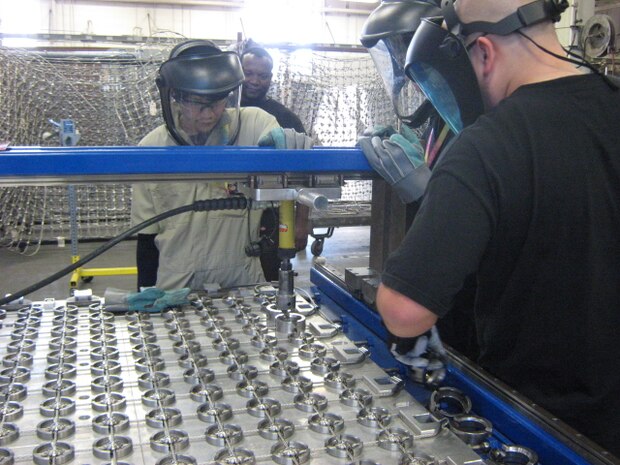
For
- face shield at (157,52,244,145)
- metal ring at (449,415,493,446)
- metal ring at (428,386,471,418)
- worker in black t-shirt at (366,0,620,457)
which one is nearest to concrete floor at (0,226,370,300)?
face shield at (157,52,244,145)

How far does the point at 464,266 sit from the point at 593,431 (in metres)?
0.48

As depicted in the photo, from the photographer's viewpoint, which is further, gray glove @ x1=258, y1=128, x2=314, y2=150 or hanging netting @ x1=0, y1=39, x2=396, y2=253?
hanging netting @ x1=0, y1=39, x2=396, y2=253

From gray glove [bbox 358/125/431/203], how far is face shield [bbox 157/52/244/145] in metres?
0.76

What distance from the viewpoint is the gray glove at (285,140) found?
1716 mm

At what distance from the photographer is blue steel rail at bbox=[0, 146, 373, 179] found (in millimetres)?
1438

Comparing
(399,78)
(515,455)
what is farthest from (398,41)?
(515,455)

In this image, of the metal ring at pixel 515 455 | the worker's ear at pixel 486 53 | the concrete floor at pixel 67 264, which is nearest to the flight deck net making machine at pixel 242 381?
the metal ring at pixel 515 455

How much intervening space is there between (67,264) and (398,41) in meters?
5.57

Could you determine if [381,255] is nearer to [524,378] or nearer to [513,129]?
[524,378]

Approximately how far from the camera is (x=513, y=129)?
1.14 m

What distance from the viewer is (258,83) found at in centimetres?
406

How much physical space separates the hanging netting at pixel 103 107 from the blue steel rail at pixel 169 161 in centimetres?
Answer: 494

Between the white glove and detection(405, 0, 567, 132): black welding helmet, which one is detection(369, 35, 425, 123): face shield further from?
the white glove

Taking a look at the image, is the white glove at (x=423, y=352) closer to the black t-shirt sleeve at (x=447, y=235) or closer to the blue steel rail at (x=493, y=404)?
the blue steel rail at (x=493, y=404)
